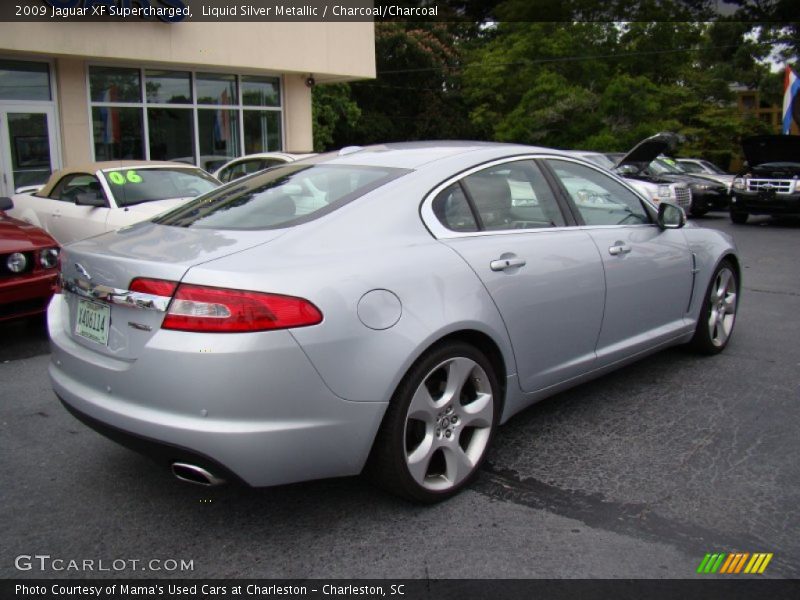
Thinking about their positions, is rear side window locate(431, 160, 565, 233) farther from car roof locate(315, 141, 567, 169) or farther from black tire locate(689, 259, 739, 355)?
black tire locate(689, 259, 739, 355)

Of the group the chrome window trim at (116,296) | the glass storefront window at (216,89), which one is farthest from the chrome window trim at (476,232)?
the glass storefront window at (216,89)

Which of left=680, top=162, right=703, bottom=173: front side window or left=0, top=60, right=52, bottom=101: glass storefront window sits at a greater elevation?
left=0, top=60, right=52, bottom=101: glass storefront window

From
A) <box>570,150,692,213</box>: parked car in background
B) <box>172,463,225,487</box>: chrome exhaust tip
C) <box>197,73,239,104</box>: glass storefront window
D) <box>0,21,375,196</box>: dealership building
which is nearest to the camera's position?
<box>172,463,225,487</box>: chrome exhaust tip

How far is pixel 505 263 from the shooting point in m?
3.48

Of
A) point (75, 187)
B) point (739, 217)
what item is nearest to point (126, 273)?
point (75, 187)

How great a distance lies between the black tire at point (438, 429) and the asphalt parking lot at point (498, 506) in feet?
0.46

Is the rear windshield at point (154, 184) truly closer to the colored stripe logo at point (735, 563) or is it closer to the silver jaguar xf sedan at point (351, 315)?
the silver jaguar xf sedan at point (351, 315)

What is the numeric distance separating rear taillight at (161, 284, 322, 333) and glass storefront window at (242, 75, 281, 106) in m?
16.0

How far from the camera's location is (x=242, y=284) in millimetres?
2705

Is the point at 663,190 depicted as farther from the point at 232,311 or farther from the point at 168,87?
the point at 232,311

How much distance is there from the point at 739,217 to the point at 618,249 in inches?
538

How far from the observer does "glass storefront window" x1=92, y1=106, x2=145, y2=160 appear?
1500 cm

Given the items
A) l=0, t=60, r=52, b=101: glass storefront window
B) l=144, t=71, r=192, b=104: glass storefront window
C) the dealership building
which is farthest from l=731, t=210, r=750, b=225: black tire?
l=0, t=60, r=52, b=101: glass storefront window
